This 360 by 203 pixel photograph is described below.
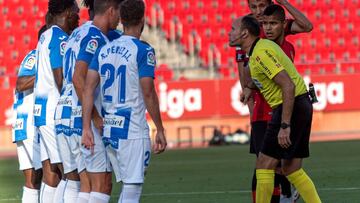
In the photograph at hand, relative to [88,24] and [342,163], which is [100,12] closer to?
[88,24]

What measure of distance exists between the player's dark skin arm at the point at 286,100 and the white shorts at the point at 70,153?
1590mm

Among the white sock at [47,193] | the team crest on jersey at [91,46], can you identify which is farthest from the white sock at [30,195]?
the team crest on jersey at [91,46]

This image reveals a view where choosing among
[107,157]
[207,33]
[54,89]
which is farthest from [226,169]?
[207,33]

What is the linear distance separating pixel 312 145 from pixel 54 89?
13670 millimetres

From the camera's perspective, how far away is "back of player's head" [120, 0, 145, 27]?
7.31 m

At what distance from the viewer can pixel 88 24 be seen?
8.02m

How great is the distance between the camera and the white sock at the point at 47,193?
9242 millimetres

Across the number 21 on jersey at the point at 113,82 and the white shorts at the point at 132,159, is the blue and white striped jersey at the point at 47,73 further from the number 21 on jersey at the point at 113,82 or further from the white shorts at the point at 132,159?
the white shorts at the point at 132,159

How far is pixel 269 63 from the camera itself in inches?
323

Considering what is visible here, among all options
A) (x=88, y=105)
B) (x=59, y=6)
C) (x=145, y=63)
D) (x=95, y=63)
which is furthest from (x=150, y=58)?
(x=59, y=6)

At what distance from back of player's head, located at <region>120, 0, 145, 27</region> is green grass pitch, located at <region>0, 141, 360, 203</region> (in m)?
4.39

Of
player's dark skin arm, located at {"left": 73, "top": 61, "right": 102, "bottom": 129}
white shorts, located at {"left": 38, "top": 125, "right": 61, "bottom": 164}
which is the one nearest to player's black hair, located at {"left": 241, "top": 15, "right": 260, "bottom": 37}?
player's dark skin arm, located at {"left": 73, "top": 61, "right": 102, "bottom": 129}

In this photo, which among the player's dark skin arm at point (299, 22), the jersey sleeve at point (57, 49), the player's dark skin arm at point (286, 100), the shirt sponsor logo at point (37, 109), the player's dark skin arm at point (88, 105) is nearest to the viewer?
the player's dark skin arm at point (88, 105)

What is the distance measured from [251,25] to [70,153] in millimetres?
1882
